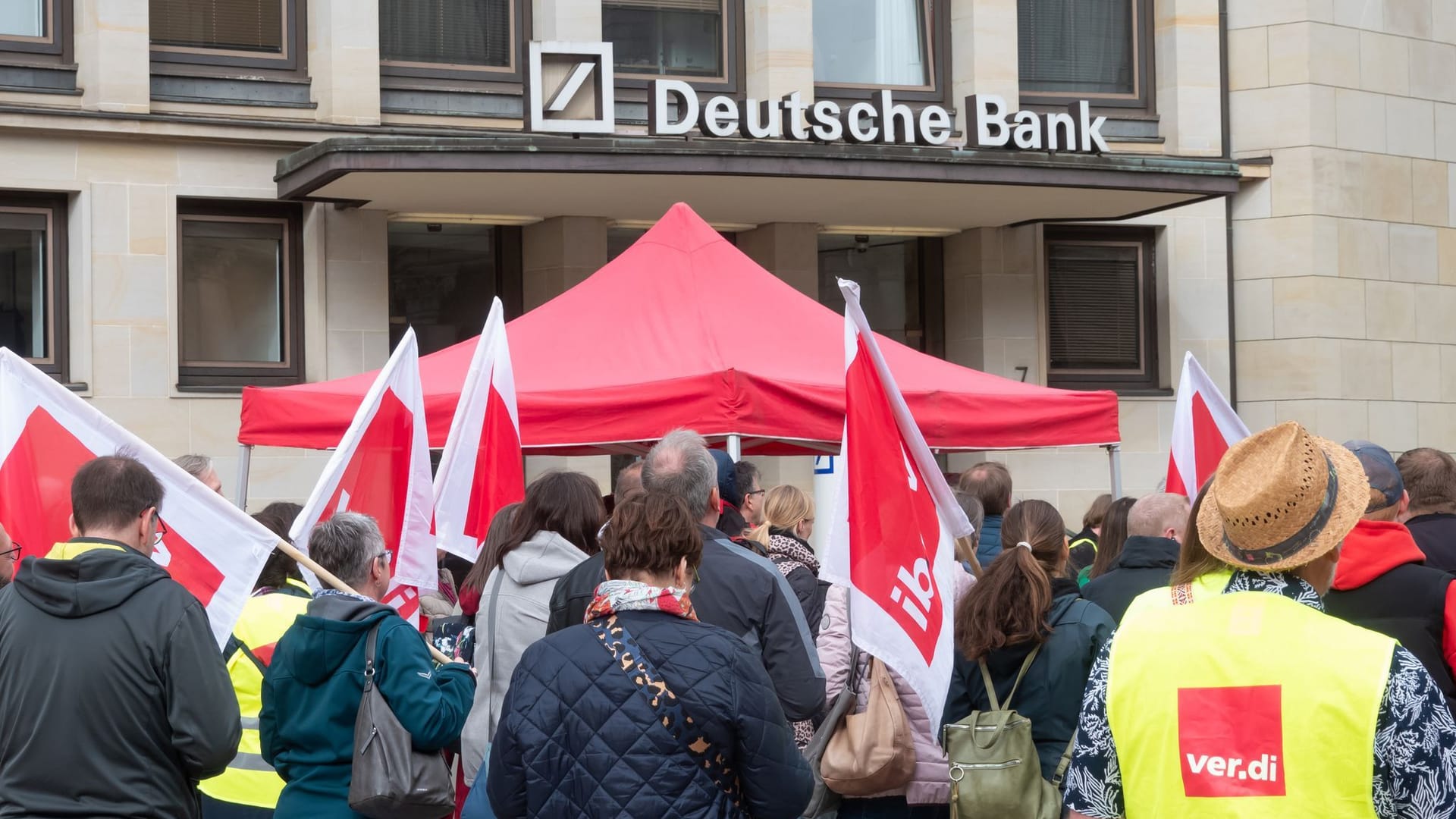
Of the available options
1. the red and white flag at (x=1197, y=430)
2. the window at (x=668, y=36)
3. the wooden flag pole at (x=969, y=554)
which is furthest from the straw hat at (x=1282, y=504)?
the window at (x=668, y=36)

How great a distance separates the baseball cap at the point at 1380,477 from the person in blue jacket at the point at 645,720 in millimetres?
2028

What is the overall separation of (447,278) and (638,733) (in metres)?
11.4

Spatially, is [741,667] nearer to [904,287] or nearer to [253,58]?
[253,58]

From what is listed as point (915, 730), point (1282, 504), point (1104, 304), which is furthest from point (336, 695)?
point (1104, 304)

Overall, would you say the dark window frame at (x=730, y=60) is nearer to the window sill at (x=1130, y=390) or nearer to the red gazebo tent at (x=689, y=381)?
the window sill at (x=1130, y=390)

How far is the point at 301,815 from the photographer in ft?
15.5

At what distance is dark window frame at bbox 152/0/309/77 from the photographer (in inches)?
537

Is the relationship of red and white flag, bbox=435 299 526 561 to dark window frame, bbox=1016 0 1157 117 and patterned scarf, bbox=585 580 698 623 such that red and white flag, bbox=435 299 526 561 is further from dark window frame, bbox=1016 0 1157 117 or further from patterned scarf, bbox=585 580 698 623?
dark window frame, bbox=1016 0 1157 117

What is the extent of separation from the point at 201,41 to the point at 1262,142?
30.9ft

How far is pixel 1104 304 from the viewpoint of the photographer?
16156 mm

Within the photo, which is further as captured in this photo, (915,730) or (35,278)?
(35,278)

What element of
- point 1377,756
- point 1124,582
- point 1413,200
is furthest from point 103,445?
point 1413,200

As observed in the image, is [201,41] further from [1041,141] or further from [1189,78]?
[1189,78]

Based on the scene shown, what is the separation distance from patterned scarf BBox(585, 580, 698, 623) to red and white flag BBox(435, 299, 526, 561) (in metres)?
3.32
